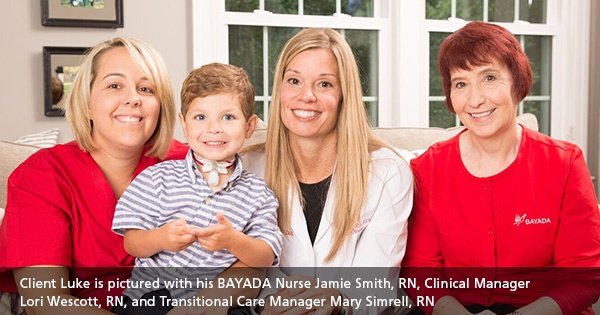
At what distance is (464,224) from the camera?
2.04 meters

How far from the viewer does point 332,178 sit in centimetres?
209

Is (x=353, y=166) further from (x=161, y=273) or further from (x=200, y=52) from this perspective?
(x=200, y=52)

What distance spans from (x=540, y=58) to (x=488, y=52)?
2.79m

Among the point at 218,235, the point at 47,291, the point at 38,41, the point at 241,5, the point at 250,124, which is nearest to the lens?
the point at 218,235

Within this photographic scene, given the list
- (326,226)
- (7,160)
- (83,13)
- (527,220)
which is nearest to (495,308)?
(527,220)

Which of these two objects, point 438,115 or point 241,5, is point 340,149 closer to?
point 241,5

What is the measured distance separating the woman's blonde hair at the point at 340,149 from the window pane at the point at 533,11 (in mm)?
2764

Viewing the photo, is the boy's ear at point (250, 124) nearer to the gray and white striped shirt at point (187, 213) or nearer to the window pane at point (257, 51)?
the gray and white striped shirt at point (187, 213)

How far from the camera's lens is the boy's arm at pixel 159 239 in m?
1.70

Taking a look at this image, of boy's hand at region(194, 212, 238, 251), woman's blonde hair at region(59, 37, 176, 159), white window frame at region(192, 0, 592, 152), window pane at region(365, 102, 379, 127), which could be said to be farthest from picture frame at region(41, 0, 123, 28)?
boy's hand at region(194, 212, 238, 251)

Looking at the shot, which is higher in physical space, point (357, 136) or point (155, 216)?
point (357, 136)

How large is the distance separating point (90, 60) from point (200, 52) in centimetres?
180

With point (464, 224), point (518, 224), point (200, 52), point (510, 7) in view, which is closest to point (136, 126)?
point (464, 224)

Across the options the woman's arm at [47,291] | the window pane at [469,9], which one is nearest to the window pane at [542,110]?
the window pane at [469,9]
